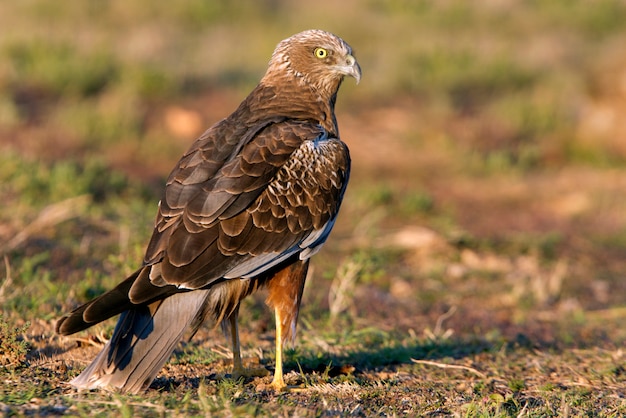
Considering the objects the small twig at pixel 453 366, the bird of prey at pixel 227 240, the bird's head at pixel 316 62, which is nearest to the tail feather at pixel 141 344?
the bird of prey at pixel 227 240

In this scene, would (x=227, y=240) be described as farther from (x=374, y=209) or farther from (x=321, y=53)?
(x=374, y=209)

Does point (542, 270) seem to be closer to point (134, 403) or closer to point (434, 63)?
point (134, 403)

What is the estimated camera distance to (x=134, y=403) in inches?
143

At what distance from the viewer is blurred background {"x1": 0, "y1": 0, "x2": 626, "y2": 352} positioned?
659cm

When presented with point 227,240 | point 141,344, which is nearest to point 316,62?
point 227,240

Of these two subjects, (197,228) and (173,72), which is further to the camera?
(173,72)

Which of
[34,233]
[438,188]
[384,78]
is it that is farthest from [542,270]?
[384,78]

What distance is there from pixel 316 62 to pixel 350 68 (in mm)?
216

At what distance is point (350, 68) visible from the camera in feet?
17.8

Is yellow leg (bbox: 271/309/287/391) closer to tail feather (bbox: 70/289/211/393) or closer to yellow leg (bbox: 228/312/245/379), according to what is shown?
yellow leg (bbox: 228/312/245/379)

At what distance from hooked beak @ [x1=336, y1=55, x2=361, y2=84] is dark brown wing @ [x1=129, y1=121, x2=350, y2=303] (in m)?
0.74

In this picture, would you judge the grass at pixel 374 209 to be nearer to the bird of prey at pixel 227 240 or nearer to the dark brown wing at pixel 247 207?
the bird of prey at pixel 227 240

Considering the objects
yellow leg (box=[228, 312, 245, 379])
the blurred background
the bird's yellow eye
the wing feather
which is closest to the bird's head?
the bird's yellow eye

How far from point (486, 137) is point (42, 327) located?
8.50m
